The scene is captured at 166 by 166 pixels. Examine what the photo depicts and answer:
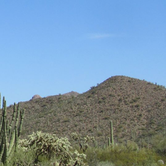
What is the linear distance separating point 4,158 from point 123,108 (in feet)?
130

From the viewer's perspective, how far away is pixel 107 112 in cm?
5378

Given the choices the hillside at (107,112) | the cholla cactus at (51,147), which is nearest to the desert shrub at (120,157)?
the cholla cactus at (51,147)

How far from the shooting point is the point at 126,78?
6556 centimetres

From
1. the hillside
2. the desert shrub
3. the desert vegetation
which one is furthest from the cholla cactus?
the hillside

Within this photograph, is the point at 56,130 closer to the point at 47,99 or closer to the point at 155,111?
the point at 155,111

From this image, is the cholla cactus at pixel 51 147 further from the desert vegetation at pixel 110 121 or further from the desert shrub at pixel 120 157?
the desert shrub at pixel 120 157

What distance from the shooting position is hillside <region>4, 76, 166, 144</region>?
4841 cm

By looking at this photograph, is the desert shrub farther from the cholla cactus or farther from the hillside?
the hillside

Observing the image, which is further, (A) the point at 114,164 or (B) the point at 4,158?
(A) the point at 114,164

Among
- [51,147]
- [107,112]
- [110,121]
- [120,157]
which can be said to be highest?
[107,112]

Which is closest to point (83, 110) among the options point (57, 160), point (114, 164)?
point (114, 164)

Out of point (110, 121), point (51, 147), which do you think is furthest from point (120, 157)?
point (51, 147)

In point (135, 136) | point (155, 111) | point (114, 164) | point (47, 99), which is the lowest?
point (114, 164)

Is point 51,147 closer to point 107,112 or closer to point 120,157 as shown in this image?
point 120,157
